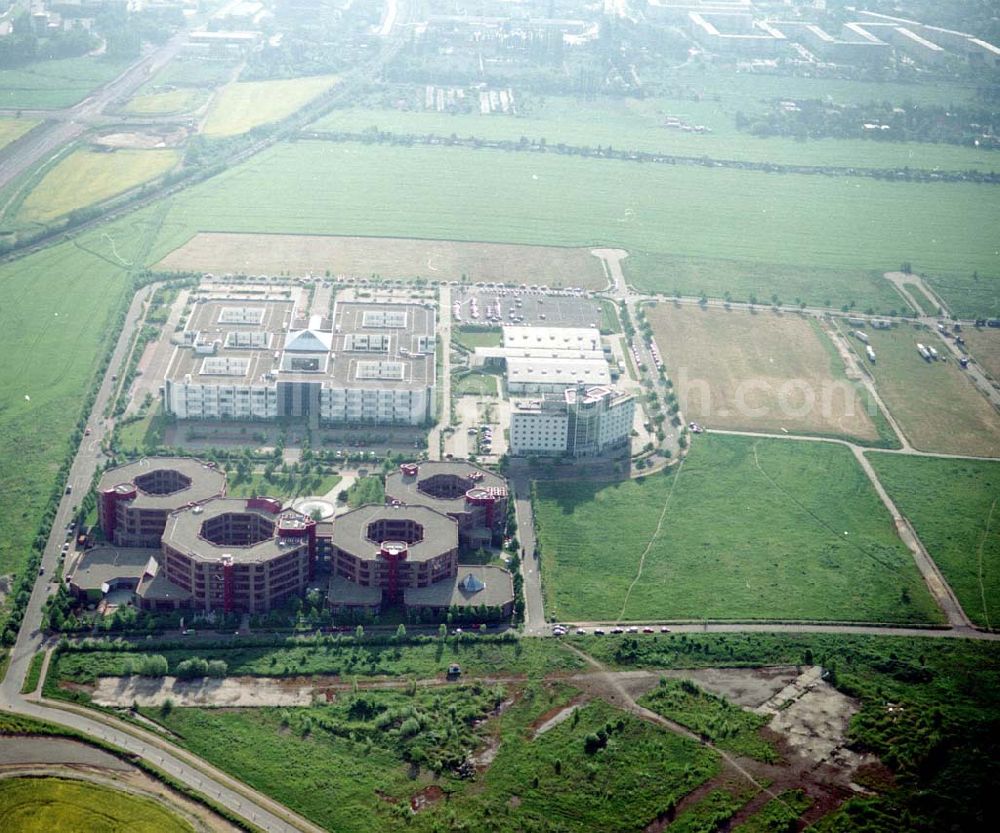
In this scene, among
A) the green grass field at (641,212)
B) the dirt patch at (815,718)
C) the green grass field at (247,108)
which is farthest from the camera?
the green grass field at (247,108)

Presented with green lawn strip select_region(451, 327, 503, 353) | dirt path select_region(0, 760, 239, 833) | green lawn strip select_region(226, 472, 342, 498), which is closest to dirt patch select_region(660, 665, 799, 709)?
dirt path select_region(0, 760, 239, 833)

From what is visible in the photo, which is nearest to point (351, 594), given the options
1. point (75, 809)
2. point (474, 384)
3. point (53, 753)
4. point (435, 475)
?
point (435, 475)

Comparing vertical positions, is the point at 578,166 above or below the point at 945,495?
above

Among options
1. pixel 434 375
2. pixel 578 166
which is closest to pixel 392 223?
pixel 578 166

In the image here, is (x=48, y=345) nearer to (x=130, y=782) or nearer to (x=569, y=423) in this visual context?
(x=569, y=423)

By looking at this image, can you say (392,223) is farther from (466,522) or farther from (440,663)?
(440,663)

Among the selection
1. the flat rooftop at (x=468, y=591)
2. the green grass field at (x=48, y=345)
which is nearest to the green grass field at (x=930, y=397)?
the flat rooftop at (x=468, y=591)

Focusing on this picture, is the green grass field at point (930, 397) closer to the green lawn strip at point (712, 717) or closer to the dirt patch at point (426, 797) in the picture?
the green lawn strip at point (712, 717)
